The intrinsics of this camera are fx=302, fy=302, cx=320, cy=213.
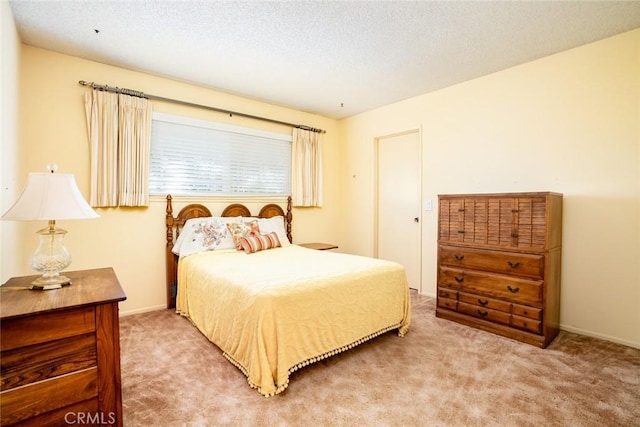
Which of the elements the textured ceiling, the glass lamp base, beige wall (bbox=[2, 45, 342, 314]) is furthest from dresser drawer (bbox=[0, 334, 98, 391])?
the textured ceiling

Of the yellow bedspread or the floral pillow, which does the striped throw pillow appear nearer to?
the floral pillow

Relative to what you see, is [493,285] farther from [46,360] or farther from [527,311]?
[46,360]

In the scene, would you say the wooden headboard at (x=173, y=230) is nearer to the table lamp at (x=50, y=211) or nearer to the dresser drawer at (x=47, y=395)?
the table lamp at (x=50, y=211)

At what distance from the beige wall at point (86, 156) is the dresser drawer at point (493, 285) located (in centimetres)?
269

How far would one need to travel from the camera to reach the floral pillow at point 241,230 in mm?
3320

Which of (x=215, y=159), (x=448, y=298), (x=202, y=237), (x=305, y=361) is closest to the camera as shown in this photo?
(x=305, y=361)

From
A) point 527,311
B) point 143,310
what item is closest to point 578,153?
point 527,311

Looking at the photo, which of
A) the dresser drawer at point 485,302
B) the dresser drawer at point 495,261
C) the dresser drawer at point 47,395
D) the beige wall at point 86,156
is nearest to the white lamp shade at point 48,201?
the dresser drawer at point 47,395

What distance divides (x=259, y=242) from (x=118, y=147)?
5.52ft

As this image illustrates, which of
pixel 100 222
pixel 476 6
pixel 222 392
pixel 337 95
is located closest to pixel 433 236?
pixel 337 95

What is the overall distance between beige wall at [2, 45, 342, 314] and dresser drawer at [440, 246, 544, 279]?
264 cm

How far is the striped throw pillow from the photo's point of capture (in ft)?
10.6

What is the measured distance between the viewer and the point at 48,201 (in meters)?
1.44

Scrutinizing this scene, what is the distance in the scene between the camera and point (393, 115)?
4191mm
